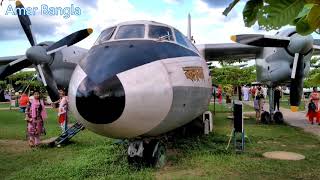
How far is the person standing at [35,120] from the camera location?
36.4 ft

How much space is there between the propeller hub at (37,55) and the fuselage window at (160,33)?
8698 mm

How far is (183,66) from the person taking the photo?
7141 mm

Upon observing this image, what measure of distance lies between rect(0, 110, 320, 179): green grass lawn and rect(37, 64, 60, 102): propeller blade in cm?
412

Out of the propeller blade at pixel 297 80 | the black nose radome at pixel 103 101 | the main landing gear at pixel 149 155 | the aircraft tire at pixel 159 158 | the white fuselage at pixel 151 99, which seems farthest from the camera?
the propeller blade at pixel 297 80

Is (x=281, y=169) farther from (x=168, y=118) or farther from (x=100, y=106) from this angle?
(x=100, y=106)

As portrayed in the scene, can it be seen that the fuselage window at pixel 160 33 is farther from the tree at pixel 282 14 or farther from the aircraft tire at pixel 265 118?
the aircraft tire at pixel 265 118

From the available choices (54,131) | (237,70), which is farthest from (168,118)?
(237,70)

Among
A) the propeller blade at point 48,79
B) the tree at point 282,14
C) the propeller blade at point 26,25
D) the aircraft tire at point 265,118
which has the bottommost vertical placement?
the aircraft tire at point 265,118

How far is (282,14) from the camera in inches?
46.6

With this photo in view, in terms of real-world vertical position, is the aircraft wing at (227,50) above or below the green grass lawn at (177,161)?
above

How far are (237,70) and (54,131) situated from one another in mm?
31892

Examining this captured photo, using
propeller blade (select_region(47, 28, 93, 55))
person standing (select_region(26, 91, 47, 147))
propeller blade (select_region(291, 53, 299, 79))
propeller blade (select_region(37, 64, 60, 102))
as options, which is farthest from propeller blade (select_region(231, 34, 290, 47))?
propeller blade (select_region(37, 64, 60, 102))

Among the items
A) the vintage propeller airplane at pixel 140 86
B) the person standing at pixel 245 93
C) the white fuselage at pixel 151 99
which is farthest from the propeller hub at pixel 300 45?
the person standing at pixel 245 93

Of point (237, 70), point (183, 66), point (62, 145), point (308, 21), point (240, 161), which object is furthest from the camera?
point (237, 70)
